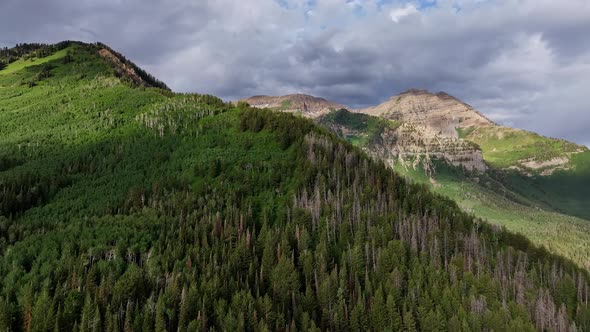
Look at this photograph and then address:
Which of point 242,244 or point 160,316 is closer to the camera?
point 160,316

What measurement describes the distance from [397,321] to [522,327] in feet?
126

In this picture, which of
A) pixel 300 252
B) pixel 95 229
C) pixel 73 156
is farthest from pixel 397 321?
pixel 73 156

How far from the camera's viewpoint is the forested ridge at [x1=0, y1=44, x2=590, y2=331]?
96.5 m

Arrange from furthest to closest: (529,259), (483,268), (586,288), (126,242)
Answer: (529,259), (586,288), (483,268), (126,242)

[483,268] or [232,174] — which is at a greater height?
[232,174]

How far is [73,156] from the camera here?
176375 millimetres

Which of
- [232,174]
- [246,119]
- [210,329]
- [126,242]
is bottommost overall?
[210,329]

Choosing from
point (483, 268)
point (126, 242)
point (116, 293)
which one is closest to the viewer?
point (116, 293)

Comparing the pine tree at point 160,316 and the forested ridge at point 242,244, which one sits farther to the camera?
the forested ridge at point 242,244

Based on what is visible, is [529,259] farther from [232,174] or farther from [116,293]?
[116,293]

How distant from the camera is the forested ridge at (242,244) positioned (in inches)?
3799

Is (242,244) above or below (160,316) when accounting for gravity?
above

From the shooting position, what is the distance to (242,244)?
124438mm

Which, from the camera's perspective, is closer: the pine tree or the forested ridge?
the pine tree
